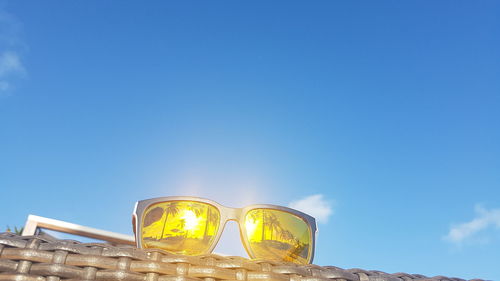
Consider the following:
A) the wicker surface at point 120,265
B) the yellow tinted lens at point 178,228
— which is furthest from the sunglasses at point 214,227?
the wicker surface at point 120,265

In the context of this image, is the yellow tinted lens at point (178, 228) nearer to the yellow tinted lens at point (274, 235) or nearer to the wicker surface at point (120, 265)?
the yellow tinted lens at point (274, 235)

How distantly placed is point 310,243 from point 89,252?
987mm

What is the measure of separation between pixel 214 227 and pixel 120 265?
0.74 m

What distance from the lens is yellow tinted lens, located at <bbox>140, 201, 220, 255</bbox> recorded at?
3.98ft

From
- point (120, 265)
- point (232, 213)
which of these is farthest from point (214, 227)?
point (120, 265)

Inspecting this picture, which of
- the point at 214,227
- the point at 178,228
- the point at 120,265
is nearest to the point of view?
the point at 120,265

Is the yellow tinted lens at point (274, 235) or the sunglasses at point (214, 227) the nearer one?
the sunglasses at point (214, 227)

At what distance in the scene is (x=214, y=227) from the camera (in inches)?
53.2

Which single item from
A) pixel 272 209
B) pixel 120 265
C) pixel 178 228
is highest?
pixel 272 209

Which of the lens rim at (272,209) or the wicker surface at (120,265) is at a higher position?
the lens rim at (272,209)

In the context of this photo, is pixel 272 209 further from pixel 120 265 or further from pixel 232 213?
pixel 120 265

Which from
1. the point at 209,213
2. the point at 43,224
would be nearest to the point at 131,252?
the point at 209,213

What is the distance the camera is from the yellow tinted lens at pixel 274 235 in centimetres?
137

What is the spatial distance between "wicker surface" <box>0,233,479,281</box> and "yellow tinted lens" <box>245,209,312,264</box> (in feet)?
2.26
